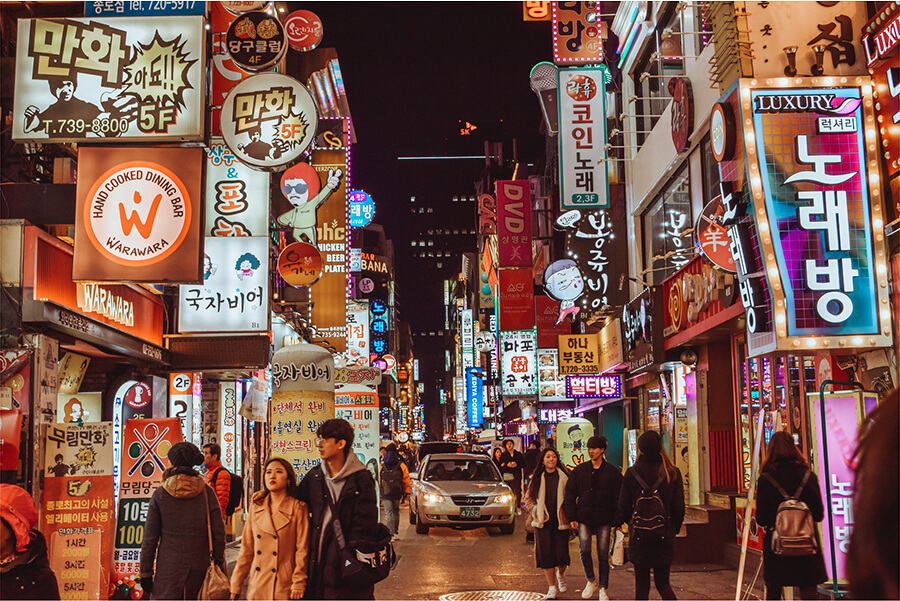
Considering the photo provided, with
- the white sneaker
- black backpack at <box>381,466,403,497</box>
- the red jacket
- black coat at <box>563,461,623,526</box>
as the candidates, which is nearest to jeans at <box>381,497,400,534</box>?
black backpack at <box>381,466,403,497</box>

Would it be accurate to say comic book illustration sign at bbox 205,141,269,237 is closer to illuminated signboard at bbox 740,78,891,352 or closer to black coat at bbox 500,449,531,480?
illuminated signboard at bbox 740,78,891,352

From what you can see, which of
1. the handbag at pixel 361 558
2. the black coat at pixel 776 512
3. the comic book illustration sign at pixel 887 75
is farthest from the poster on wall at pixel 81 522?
the comic book illustration sign at pixel 887 75

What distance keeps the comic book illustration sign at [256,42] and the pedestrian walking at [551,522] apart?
6945mm

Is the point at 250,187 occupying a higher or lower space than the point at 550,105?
lower

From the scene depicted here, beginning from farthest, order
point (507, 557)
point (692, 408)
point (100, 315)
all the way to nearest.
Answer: point (692, 408)
point (507, 557)
point (100, 315)

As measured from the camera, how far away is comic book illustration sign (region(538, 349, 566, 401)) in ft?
114

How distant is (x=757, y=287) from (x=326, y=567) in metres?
6.16

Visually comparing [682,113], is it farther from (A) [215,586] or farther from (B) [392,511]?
(A) [215,586]

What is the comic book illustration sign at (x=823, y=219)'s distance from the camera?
9695mm

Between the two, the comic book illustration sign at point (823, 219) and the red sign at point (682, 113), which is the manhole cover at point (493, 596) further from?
the red sign at point (682, 113)

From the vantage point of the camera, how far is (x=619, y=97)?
26.1 metres

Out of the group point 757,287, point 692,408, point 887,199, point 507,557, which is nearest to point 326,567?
point 757,287

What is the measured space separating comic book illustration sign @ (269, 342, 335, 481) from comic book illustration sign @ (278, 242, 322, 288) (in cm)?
656

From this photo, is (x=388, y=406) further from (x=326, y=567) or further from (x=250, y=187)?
(x=326, y=567)
